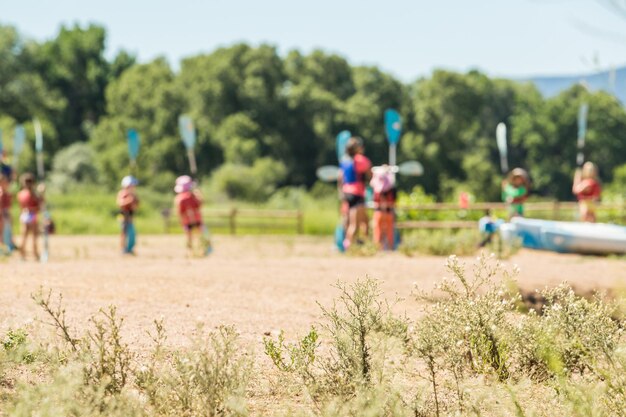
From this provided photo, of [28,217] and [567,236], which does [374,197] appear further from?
[28,217]

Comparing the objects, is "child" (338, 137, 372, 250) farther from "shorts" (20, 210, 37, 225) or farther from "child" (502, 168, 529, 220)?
"shorts" (20, 210, 37, 225)

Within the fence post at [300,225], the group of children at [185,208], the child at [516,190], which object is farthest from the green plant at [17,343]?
the fence post at [300,225]

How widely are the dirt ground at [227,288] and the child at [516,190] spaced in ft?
12.4

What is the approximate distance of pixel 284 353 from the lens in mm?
5574

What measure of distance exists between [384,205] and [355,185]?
902 millimetres

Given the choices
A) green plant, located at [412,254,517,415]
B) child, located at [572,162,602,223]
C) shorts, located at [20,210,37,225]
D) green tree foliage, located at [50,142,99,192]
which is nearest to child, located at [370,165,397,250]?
child, located at [572,162,602,223]

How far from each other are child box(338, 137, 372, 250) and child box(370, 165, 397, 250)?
0.43 metres

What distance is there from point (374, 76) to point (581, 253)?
40143mm

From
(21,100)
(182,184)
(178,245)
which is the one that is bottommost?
(178,245)

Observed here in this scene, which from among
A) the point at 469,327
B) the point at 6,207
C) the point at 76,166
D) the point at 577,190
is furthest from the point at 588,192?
the point at 76,166

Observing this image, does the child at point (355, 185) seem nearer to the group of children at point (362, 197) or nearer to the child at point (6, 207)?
the group of children at point (362, 197)

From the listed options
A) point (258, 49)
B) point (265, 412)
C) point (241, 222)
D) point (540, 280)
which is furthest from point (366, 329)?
point (258, 49)

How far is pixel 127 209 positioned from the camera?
1484 centimetres

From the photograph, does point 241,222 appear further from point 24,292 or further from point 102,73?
point 102,73
